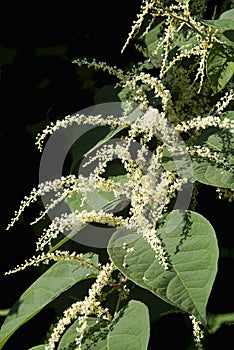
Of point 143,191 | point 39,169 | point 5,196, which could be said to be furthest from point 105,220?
point 5,196

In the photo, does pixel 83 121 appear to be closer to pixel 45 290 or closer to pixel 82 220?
pixel 82 220

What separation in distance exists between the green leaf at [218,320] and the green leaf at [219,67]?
691 millimetres

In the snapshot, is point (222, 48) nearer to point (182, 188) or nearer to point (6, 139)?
point (182, 188)

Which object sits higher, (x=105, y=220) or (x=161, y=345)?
(x=105, y=220)

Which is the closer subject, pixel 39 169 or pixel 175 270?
pixel 175 270

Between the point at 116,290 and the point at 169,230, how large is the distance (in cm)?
31

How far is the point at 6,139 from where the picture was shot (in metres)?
2.23

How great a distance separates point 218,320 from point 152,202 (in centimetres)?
63

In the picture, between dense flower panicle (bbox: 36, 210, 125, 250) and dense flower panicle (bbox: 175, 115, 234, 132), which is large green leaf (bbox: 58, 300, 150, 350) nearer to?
dense flower panicle (bbox: 36, 210, 125, 250)

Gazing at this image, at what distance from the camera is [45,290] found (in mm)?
1694

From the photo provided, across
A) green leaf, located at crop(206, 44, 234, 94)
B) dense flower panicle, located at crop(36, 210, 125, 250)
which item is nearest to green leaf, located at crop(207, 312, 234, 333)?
dense flower panicle, located at crop(36, 210, 125, 250)

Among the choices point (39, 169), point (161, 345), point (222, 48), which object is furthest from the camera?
point (39, 169)

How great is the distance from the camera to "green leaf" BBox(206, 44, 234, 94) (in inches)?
64.2

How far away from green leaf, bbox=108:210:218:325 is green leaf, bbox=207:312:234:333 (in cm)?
55
